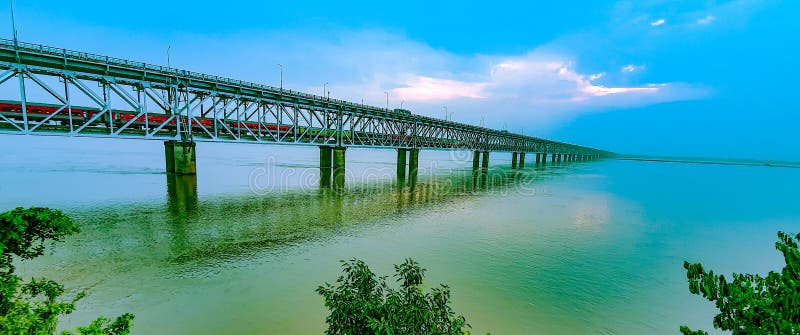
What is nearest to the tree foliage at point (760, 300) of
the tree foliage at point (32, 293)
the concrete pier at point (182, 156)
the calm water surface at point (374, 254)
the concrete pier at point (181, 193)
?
the calm water surface at point (374, 254)

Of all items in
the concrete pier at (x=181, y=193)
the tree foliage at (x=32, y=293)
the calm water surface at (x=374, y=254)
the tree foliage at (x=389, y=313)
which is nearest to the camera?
the tree foliage at (x=32, y=293)

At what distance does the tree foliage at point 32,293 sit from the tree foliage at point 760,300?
27.2ft

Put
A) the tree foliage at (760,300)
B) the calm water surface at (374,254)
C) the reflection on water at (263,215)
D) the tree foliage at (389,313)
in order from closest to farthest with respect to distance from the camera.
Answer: the tree foliage at (760,300) → the tree foliage at (389,313) → the calm water surface at (374,254) → the reflection on water at (263,215)

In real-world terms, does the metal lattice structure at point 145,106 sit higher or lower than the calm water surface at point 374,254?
higher

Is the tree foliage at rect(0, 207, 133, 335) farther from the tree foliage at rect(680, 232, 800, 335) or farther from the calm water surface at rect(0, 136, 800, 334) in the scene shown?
the tree foliage at rect(680, 232, 800, 335)

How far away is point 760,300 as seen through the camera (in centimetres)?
383

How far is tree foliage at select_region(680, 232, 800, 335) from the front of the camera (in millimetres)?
3709

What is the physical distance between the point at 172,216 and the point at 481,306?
2152 centimetres

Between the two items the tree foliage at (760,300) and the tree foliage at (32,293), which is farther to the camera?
the tree foliage at (32,293)

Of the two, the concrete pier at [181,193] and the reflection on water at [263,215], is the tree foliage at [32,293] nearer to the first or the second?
the reflection on water at [263,215]

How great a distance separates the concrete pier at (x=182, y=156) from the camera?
125 ft

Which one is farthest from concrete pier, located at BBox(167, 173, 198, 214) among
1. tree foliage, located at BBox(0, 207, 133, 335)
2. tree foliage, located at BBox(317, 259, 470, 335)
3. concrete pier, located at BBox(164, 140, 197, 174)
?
tree foliage, located at BBox(317, 259, 470, 335)

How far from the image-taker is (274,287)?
11.3 metres

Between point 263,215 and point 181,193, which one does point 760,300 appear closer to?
point 263,215
